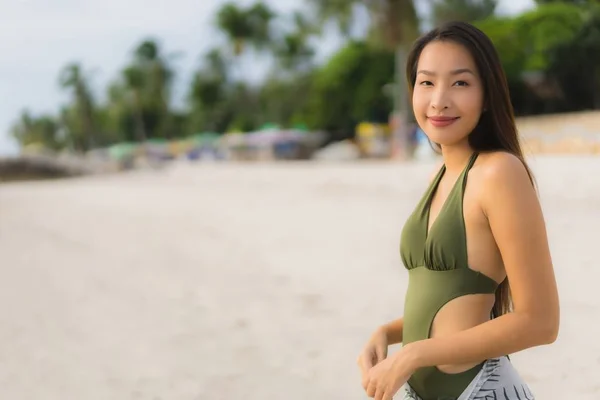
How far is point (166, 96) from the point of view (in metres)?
77.2

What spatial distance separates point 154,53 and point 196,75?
15485 mm

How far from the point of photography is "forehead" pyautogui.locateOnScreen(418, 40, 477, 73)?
4.22 feet

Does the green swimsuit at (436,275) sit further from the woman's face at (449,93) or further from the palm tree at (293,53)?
the palm tree at (293,53)

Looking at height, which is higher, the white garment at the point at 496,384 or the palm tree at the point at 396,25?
the palm tree at the point at 396,25

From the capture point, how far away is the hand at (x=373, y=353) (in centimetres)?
145

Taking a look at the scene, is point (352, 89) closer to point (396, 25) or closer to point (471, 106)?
point (396, 25)

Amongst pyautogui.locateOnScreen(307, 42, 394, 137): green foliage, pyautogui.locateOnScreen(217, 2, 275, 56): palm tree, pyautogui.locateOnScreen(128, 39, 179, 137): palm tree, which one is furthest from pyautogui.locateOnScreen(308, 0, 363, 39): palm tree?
pyautogui.locateOnScreen(128, 39, 179, 137): palm tree

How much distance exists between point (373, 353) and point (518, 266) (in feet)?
1.40

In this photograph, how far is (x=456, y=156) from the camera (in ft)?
4.44

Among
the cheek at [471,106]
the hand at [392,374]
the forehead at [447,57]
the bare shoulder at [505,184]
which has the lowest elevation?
the hand at [392,374]

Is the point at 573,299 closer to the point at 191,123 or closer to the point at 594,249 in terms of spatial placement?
the point at 594,249

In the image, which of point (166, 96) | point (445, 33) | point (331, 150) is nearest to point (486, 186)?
point (445, 33)

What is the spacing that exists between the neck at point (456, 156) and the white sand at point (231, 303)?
230 cm

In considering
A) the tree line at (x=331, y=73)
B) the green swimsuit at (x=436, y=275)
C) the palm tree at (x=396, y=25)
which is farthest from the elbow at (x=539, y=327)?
the palm tree at (x=396, y=25)
